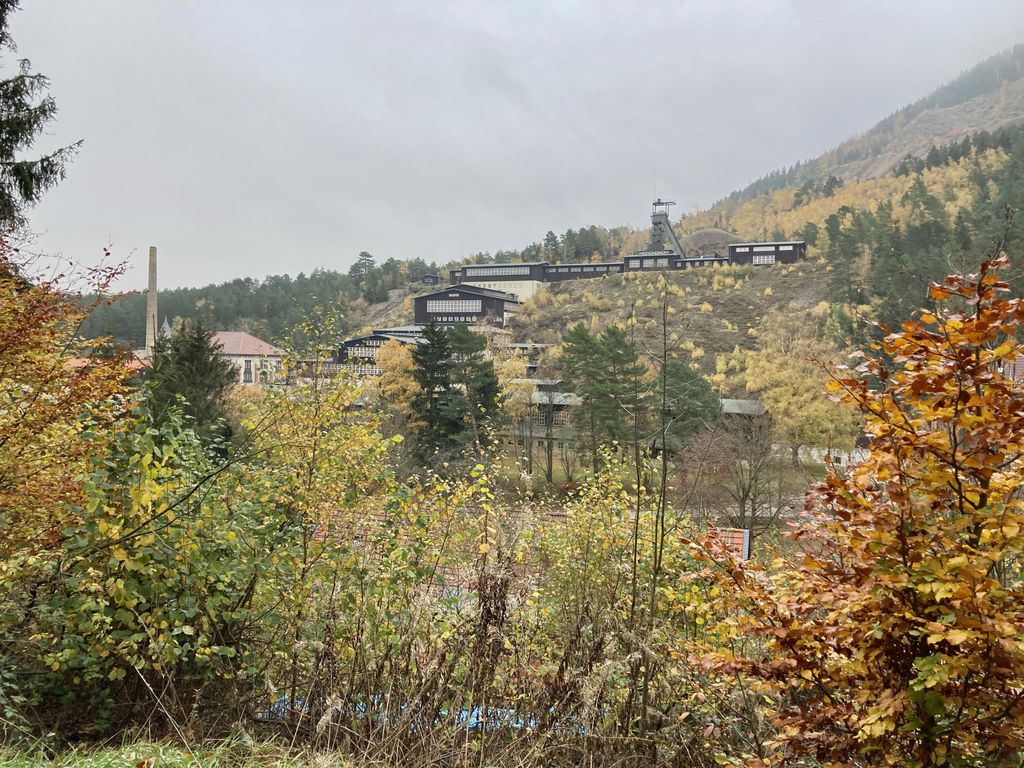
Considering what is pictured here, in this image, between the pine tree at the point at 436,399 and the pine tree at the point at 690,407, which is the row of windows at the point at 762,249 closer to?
the pine tree at the point at 690,407

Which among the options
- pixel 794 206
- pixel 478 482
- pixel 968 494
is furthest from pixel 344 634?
pixel 794 206

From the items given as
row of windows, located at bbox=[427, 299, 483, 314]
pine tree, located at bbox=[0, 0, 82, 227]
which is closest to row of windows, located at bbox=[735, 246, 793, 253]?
row of windows, located at bbox=[427, 299, 483, 314]

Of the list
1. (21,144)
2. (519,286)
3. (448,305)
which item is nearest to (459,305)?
(448,305)

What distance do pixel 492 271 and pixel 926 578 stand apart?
312 feet

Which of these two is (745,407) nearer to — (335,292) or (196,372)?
(196,372)

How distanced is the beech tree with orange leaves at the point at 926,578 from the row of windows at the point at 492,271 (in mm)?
92421

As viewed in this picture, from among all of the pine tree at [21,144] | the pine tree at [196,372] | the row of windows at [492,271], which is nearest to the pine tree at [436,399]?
the pine tree at [196,372]

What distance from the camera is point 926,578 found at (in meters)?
2.44

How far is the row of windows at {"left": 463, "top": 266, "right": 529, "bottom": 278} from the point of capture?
94125mm

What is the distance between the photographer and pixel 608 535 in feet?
25.6

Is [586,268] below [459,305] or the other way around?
the other way around

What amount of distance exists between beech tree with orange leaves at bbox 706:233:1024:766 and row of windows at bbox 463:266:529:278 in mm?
92421

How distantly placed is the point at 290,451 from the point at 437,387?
26.8m

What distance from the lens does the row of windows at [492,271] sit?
309 feet
